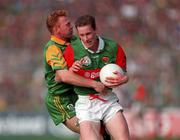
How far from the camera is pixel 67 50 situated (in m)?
7.94

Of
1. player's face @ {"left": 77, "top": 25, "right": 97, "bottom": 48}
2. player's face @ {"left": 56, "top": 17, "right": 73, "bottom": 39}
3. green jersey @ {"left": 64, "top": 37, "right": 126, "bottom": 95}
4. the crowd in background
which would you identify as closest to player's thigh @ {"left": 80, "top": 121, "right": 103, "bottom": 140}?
green jersey @ {"left": 64, "top": 37, "right": 126, "bottom": 95}

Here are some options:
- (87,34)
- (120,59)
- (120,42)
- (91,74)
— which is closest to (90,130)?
(91,74)

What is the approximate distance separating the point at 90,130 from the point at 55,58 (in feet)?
3.23

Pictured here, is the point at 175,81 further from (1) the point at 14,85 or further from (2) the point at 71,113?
(2) the point at 71,113

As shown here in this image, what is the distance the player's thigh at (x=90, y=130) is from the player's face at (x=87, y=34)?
0.94 metres

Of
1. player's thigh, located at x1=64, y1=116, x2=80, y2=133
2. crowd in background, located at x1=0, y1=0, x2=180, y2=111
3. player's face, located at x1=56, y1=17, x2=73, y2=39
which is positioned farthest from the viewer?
crowd in background, located at x1=0, y1=0, x2=180, y2=111

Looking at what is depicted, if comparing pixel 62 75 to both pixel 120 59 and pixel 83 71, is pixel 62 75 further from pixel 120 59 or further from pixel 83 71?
pixel 120 59

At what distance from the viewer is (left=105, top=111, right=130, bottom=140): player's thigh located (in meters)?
7.77

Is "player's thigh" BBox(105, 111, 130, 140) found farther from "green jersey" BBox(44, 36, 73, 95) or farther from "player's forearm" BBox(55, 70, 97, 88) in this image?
"green jersey" BBox(44, 36, 73, 95)

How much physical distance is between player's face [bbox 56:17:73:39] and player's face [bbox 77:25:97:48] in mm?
677

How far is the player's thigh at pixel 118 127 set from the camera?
25.5 feet

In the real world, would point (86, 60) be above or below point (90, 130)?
above

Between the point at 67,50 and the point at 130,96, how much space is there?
8.11 metres

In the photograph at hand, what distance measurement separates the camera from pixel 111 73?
25.0 feet
